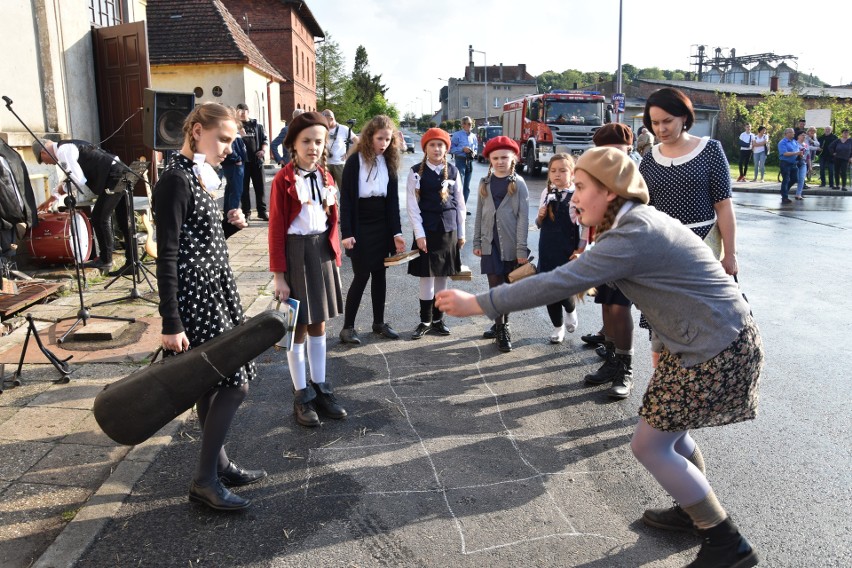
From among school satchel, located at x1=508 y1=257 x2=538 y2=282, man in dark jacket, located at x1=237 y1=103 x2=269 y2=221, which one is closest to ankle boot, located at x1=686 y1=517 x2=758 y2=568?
school satchel, located at x1=508 y1=257 x2=538 y2=282

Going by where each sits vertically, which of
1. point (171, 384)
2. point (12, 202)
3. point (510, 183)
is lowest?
point (171, 384)

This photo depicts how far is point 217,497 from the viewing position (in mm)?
3277

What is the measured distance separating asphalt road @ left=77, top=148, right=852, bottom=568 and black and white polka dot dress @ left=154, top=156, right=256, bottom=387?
0.76m

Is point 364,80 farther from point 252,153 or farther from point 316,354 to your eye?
point 316,354

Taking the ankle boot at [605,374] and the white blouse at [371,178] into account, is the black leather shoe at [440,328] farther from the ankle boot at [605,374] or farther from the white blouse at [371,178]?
the ankle boot at [605,374]

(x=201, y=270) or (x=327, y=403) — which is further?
(x=327, y=403)

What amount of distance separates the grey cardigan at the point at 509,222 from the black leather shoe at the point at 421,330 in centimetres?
94

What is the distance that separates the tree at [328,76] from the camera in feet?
185

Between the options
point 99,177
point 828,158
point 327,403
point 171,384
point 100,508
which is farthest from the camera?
point 828,158

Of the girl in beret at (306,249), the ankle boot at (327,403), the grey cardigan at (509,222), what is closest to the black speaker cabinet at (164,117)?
the grey cardigan at (509,222)

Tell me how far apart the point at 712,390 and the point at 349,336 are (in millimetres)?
3846

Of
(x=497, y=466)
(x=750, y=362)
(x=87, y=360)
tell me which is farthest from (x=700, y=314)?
(x=87, y=360)

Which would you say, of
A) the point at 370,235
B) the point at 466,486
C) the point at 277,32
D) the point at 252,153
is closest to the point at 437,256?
the point at 370,235

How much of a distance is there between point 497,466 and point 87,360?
3582 millimetres
